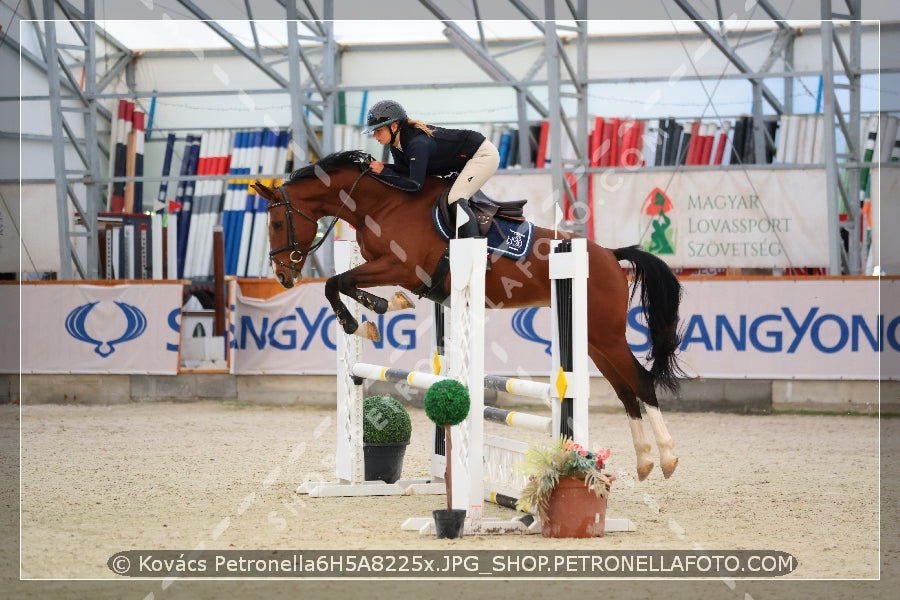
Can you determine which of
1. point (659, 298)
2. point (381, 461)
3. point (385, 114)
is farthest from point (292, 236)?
point (659, 298)

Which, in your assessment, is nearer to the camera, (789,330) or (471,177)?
(471,177)

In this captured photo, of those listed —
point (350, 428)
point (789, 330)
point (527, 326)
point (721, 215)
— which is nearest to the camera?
point (350, 428)

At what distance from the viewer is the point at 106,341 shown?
11289 millimetres

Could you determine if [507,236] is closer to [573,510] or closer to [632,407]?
[632,407]

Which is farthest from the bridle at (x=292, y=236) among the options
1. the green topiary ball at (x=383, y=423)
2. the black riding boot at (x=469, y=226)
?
the green topiary ball at (x=383, y=423)

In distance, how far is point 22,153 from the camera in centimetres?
1481

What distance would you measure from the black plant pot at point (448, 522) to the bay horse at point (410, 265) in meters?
1.21

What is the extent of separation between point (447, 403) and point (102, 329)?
304 inches

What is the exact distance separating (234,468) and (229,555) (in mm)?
2776

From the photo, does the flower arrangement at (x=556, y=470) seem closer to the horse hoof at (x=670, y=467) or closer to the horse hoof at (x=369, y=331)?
the horse hoof at (x=670, y=467)

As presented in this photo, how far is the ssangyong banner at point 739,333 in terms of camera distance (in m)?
10.3
